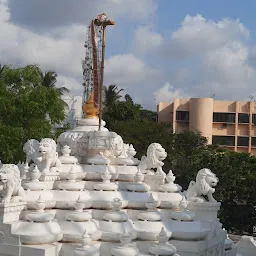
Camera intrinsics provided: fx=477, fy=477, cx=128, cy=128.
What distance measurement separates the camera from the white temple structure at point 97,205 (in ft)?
36.2

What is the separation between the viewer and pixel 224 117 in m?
48.4

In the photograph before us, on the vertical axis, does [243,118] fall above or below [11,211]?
above

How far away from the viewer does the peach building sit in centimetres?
4666

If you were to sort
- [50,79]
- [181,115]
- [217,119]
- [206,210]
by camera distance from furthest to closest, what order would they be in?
[217,119] < [181,115] < [50,79] < [206,210]

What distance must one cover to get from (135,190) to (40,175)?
8.41ft

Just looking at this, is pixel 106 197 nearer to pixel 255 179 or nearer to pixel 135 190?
pixel 135 190

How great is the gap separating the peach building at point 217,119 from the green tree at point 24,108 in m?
23.1

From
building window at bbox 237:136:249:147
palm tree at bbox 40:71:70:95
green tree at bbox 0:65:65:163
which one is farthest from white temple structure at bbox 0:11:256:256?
building window at bbox 237:136:249:147

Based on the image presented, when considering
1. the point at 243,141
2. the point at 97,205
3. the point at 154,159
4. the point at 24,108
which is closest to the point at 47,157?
the point at 97,205

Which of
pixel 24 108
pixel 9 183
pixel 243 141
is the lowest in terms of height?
pixel 9 183

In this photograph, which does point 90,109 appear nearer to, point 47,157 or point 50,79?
point 47,157

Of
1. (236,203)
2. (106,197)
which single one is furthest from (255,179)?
(106,197)

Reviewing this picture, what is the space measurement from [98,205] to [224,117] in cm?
3769

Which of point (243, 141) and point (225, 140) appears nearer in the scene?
point (243, 141)
